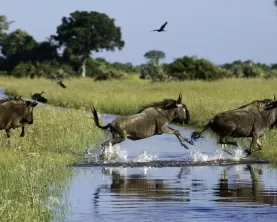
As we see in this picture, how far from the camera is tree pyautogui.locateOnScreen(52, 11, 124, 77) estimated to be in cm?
10844

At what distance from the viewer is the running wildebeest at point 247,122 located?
19.4 m

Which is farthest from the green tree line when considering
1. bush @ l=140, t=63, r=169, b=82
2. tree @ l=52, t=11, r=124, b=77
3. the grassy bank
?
the grassy bank

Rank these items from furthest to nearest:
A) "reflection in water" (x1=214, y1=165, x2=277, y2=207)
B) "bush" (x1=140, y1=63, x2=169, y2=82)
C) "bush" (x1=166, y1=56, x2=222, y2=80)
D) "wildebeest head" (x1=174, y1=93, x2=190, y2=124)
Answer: "bush" (x1=140, y1=63, x2=169, y2=82)
"bush" (x1=166, y1=56, x2=222, y2=80)
"wildebeest head" (x1=174, y1=93, x2=190, y2=124)
"reflection in water" (x1=214, y1=165, x2=277, y2=207)

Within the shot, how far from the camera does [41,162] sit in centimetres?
1583

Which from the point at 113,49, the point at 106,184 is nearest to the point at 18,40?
the point at 113,49

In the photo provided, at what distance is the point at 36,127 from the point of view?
22.3 metres

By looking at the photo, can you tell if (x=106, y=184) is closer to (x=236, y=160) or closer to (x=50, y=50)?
(x=236, y=160)

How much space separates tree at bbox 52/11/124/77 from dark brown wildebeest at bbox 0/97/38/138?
8488cm

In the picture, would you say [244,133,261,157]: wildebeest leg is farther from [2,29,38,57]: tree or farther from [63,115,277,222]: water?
[2,29,38,57]: tree

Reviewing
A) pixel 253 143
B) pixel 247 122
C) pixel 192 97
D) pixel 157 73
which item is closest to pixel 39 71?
pixel 157 73

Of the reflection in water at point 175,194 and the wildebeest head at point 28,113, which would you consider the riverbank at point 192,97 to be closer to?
the wildebeest head at point 28,113

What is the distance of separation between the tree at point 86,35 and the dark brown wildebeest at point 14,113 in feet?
278

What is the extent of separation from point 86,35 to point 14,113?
89240 mm

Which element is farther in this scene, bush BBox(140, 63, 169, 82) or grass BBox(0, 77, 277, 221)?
bush BBox(140, 63, 169, 82)
